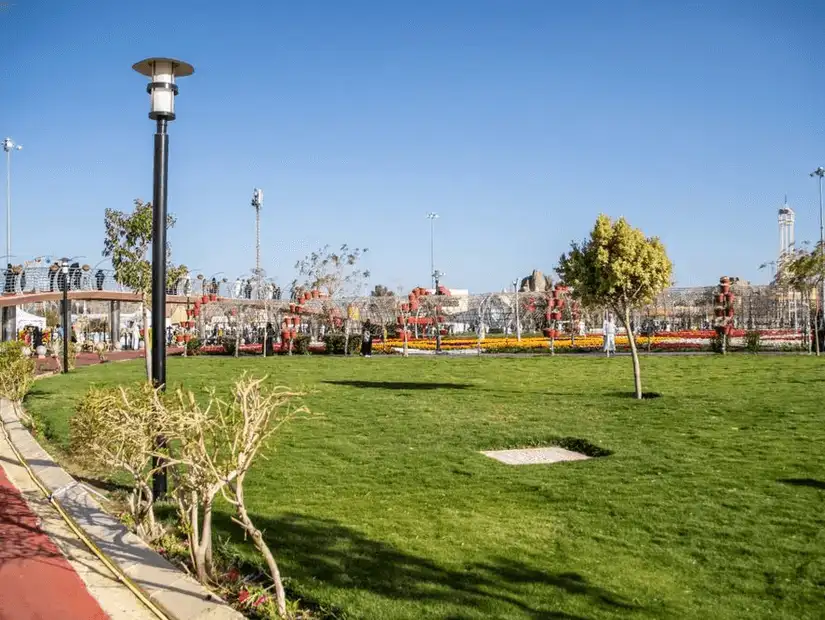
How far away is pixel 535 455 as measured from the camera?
947 centimetres

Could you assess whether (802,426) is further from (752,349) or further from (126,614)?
(752,349)

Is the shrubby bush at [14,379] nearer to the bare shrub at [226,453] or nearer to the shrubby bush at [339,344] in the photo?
the bare shrub at [226,453]

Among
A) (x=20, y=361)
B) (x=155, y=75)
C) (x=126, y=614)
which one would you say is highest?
(x=155, y=75)

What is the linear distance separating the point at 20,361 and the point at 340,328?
86.3 feet

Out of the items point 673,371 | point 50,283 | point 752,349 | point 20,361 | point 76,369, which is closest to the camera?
point 20,361

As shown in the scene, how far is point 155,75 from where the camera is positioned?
7.29 m

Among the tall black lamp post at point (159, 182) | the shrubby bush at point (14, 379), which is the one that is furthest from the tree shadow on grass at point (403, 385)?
the tall black lamp post at point (159, 182)

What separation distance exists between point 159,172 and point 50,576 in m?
3.71

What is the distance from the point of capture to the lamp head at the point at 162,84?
7.25 metres

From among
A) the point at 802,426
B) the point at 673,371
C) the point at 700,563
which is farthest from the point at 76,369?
the point at 700,563

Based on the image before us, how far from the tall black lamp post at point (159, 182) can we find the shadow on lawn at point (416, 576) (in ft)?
6.91

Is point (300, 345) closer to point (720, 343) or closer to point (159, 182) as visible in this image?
point (720, 343)

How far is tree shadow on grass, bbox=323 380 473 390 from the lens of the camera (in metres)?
17.1

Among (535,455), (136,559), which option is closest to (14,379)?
(535,455)
